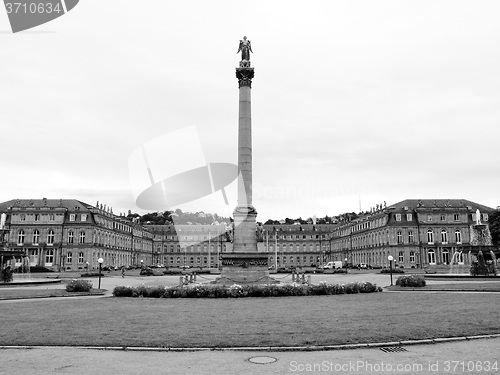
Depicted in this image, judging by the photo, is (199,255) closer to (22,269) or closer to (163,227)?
(163,227)

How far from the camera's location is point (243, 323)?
1659cm

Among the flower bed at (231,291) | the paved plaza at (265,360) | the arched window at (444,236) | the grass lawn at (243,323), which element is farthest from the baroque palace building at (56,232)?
the paved plaza at (265,360)

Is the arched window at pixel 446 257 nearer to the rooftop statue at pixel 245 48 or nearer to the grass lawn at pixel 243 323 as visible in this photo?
the rooftop statue at pixel 245 48

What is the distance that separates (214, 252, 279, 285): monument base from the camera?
3759 cm

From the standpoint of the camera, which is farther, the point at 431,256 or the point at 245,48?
the point at 431,256

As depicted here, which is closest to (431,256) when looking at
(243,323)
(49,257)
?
(49,257)

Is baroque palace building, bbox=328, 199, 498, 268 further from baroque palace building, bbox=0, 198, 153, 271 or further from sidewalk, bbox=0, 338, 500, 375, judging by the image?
sidewalk, bbox=0, 338, 500, 375

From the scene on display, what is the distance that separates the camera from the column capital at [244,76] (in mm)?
42656

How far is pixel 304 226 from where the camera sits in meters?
172

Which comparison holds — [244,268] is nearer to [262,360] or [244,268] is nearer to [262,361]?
[262,360]

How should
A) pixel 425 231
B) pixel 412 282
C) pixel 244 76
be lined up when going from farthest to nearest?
pixel 425 231 < pixel 244 76 < pixel 412 282

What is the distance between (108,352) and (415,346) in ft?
28.5

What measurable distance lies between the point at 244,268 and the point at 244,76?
1832cm

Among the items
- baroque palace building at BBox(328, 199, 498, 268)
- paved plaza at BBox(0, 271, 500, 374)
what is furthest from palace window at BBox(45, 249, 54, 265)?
paved plaza at BBox(0, 271, 500, 374)
